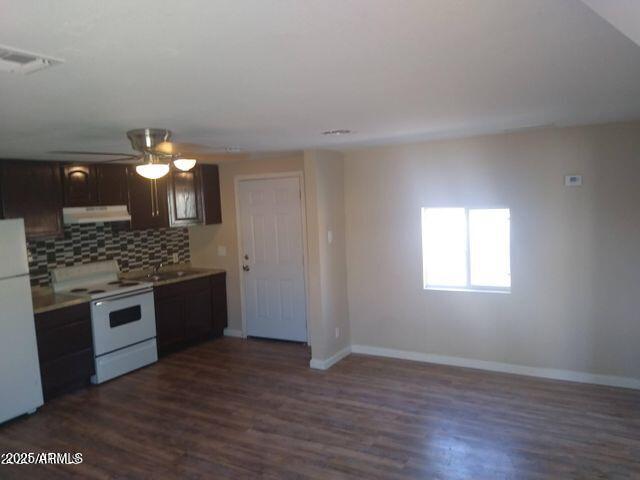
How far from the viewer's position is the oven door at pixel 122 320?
15.0ft

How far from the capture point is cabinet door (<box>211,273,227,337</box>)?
236 inches

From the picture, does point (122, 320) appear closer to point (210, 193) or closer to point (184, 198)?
point (184, 198)

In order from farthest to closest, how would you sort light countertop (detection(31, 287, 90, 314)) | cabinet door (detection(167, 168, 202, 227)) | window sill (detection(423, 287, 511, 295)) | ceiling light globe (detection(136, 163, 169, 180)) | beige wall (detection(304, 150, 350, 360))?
cabinet door (detection(167, 168, 202, 227)), beige wall (detection(304, 150, 350, 360)), window sill (detection(423, 287, 511, 295)), light countertop (detection(31, 287, 90, 314)), ceiling light globe (detection(136, 163, 169, 180))

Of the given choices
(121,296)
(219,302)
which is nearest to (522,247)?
(219,302)

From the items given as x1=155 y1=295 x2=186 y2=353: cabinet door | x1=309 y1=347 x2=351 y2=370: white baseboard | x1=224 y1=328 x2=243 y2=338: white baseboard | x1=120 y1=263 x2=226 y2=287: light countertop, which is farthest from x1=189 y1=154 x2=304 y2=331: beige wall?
x1=309 y1=347 x2=351 y2=370: white baseboard

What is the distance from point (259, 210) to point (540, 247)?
10.5ft

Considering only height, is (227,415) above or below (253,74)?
below

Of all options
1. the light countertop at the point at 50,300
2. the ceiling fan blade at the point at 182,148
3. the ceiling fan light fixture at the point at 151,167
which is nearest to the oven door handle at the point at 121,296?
the light countertop at the point at 50,300

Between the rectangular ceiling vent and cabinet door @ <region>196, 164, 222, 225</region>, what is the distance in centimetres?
417

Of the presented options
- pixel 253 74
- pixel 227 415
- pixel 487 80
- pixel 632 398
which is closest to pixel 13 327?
pixel 227 415

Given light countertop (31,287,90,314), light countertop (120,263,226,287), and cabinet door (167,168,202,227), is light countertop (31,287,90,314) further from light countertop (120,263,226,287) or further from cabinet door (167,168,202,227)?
cabinet door (167,168,202,227)

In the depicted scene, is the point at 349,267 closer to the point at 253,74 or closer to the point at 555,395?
the point at 555,395

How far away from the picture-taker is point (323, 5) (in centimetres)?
128

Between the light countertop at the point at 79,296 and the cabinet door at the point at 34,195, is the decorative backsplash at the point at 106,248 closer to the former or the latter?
the light countertop at the point at 79,296
